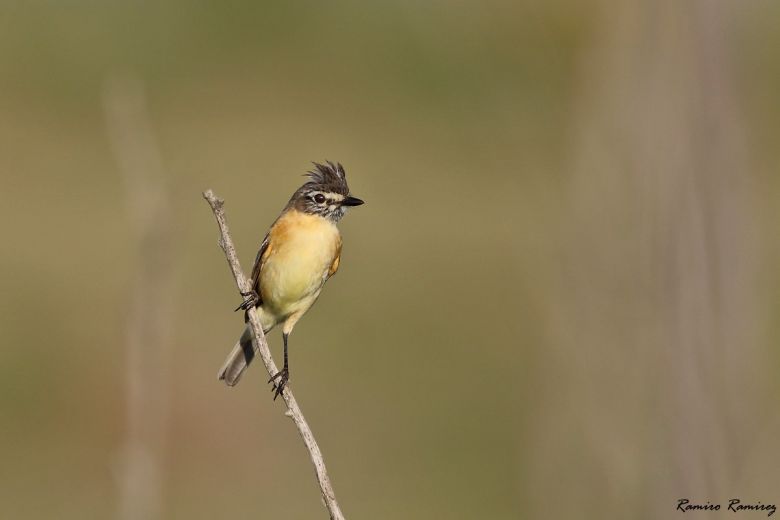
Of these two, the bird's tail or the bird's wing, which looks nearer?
the bird's wing

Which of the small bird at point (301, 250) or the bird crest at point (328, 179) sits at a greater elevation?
the bird crest at point (328, 179)

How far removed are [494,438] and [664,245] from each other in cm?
839

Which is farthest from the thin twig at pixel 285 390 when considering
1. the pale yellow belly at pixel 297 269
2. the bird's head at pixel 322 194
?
the bird's head at pixel 322 194

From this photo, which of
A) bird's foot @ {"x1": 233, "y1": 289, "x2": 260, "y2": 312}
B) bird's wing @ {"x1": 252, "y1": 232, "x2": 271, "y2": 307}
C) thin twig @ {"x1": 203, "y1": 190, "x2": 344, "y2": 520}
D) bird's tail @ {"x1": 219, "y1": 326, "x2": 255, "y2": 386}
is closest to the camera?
thin twig @ {"x1": 203, "y1": 190, "x2": 344, "y2": 520}

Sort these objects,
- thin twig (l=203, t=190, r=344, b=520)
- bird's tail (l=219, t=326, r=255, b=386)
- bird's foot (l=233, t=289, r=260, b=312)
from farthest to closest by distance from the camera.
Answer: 1. bird's tail (l=219, t=326, r=255, b=386)
2. bird's foot (l=233, t=289, r=260, b=312)
3. thin twig (l=203, t=190, r=344, b=520)

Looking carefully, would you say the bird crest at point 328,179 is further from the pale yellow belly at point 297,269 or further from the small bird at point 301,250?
the pale yellow belly at point 297,269

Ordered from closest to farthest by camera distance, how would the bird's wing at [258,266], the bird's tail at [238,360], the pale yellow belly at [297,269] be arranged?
the pale yellow belly at [297,269] → the bird's wing at [258,266] → the bird's tail at [238,360]

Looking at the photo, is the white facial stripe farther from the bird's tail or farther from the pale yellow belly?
the bird's tail

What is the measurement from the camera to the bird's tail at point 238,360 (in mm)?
5906

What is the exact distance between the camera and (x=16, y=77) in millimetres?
24719

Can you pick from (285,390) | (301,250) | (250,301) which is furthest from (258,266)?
(285,390)

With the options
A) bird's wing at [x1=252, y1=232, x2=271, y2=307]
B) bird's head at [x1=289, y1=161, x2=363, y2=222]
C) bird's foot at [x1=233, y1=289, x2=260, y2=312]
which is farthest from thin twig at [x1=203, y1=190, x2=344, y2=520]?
bird's head at [x1=289, y1=161, x2=363, y2=222]

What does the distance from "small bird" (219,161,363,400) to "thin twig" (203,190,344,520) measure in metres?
1.04

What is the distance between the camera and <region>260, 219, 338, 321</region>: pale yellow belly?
552cm
